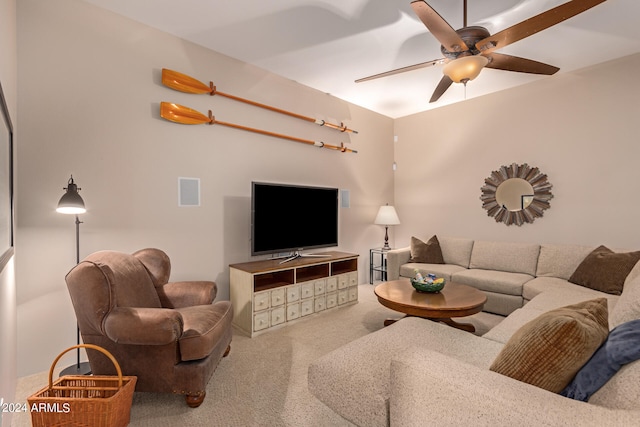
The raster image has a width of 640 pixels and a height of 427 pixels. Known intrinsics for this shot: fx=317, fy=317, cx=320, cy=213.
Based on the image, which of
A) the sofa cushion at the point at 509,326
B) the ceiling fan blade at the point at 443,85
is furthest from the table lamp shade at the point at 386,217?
the sofa cushion at the point at 509,326

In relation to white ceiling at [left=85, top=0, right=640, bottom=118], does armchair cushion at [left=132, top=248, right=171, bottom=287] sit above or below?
below

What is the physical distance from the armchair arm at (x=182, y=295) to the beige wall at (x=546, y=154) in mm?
3644

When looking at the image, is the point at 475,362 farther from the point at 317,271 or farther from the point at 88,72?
the point at 88,72

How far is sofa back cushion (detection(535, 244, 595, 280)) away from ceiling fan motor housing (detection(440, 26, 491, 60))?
2529 millimetres

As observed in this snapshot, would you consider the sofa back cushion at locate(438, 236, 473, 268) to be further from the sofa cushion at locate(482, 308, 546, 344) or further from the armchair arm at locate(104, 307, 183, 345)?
the armchair arm at locate(104, 307, 183, 345)

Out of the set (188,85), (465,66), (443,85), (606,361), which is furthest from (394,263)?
(606,361)

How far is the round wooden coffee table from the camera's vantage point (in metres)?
2.40

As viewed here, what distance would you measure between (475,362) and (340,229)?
3056 mm

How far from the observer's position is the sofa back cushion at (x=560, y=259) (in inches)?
130

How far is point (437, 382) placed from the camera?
3.44 feet

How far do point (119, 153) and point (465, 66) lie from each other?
2.69 meters

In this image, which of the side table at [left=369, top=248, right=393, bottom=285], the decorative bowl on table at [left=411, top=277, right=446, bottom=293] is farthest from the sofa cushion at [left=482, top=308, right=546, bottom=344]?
the side table at [left=369, top=248, right=393, bottom=285]

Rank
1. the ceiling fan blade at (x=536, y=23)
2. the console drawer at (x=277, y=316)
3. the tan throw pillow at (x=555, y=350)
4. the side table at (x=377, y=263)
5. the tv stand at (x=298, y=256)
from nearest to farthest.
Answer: the tan throw pillow at (x=555, y=350) → the ceiling fan blade at (x=536, y=23) → the console drawer at (x=277, y=316) → the tv stand at (x=298, y=256) → the side table at (x=377, y=263)

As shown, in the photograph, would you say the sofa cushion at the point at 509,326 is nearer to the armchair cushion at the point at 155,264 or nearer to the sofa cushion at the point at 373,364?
the sofa cushion at the point at 373,364
